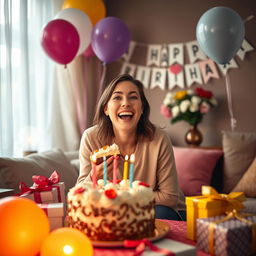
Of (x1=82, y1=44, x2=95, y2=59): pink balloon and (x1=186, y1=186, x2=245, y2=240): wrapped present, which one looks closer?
(x1=186, y1=186, x2=245, y2=240): wrapped present

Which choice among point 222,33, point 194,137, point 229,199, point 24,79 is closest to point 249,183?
point 194,137

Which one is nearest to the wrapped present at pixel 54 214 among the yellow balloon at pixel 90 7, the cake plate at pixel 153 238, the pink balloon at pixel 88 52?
the cake plate at pixel 153 238

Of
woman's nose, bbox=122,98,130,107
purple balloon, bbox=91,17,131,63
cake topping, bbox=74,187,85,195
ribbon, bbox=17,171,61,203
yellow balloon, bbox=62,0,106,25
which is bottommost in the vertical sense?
ribbon, bbox=17,171,61,203

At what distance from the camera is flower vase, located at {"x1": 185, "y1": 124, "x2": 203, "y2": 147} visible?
156 inches

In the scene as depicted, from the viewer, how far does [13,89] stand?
369cm

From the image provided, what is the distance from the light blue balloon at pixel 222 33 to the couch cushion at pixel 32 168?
143 centimetres

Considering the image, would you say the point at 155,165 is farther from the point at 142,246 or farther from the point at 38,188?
the point at 142,246

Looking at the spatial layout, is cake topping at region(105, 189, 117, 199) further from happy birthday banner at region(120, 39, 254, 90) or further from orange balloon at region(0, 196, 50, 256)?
happy birthday banner at region(120, 39, 254, 90)

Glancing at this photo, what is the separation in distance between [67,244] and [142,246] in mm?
245

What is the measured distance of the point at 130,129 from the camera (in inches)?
92.1

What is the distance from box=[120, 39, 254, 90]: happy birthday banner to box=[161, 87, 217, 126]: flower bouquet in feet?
0.86

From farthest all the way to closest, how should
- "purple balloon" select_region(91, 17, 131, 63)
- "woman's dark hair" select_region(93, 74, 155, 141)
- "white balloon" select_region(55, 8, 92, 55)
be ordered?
"purple balloon" select_region(91, 17, 131, 63), "white balloon" select_region(55, 8, 92, 55), "woman's dark hair" select_region(93, 74, 155, 141)

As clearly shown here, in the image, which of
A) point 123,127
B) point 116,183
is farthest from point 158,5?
point 116,183

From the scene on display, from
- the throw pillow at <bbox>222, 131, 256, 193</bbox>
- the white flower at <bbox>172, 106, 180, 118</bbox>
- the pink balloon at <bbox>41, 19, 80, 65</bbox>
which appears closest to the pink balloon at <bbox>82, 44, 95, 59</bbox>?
the pink balloon at <bbox>41, 19, 80, 65</bbox>
